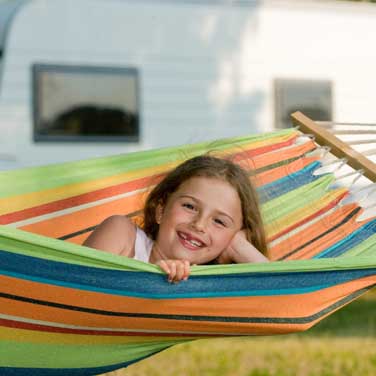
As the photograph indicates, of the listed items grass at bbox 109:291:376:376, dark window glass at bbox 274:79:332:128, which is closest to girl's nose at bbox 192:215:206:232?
grass at bbox 109:291:376:376

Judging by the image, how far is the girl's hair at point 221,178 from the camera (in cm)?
267

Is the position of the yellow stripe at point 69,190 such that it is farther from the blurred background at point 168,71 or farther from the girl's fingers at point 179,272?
the blurred background at point 168,71

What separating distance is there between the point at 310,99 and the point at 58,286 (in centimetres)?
558

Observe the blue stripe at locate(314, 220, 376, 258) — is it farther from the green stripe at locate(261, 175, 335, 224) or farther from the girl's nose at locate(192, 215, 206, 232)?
the girl's nose at locate(192, 215, 206, 232)

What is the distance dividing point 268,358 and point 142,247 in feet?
6.91

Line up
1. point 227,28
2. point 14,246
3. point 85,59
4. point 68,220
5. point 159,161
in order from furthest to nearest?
point 227,28
point 85,59
point 159,161
point 68,220
point 14,246

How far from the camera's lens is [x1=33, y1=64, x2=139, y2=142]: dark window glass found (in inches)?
253

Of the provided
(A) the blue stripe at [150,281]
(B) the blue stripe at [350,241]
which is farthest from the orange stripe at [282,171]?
(A) the blue stripe at [150,281]

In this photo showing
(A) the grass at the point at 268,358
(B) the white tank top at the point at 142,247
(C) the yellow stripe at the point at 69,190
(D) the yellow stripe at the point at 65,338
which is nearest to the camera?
(D) the yellow stripe at the point at 65,338

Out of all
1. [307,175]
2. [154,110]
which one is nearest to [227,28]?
[154,110]

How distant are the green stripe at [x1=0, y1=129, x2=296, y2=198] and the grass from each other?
3.89ft

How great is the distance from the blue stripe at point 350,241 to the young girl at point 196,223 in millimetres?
202

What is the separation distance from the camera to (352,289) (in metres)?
2.44

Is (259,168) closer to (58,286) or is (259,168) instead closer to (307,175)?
(307,175)
